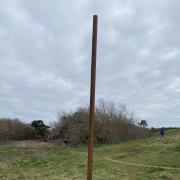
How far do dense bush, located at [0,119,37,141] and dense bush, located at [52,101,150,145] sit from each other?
9.88 meters

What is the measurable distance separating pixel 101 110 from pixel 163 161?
37941mm

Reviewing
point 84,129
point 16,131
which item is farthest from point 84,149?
point 16,131

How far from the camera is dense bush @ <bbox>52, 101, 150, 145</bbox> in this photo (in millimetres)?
49062

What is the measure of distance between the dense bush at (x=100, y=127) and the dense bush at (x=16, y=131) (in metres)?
9.88

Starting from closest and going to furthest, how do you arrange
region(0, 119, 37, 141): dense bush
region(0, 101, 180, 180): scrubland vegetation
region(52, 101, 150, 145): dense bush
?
region(0, 101, 180, 180): scrubland vegetation
region(52, 101, 150, 145): dense bush
region(0, 119, 37, 141): dense bush

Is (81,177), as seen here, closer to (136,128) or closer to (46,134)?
(136,128)

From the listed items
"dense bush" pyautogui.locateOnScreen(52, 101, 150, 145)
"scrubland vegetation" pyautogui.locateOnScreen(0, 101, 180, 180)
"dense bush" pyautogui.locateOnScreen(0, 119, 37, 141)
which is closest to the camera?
"scrubland vegetation" pyautogui.locateOnScreen(0, 101, 180, 180)

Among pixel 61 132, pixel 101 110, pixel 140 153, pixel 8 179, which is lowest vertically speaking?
pixel 8 179

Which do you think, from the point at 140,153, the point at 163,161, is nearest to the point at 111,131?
the point at 140,153

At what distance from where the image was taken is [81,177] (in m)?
15.0

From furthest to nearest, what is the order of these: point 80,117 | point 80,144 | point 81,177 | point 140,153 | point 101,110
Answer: point 101,110, point 80,117, point 80,144, point 140,153, point 81,177

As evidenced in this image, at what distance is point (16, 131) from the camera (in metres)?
63.6

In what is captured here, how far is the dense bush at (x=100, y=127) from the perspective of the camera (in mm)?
49062

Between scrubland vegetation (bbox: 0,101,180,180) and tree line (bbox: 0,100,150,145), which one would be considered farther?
tree line (bbox: 0,100,150,145)
